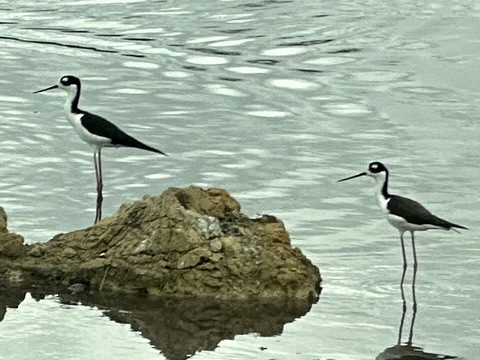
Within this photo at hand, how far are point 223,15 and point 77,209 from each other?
12.3 meters

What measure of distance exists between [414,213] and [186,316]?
7.81 ft

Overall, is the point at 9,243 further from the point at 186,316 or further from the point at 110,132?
the point at 110,132

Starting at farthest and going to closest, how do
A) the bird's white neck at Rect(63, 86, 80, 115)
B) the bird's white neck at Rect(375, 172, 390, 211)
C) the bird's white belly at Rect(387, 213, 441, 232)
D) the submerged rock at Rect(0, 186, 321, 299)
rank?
the bird's white neck at Rect(63, 86, 80, 115), the bird's white neck at Rect(375, 172, 390, 211), the bird's white belly at Rect(387, 213, 441, 232), the submerged rock at Rect(0, 186, 321, 299)

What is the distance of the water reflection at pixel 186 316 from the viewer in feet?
34.9

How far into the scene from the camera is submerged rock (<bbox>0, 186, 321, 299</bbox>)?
1148cm

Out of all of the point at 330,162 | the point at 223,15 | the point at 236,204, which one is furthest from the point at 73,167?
the point at 223,15

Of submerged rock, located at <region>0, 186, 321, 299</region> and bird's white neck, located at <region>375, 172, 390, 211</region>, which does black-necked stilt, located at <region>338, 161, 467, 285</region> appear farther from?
submerged rock, located at <region>0, 186, 321, 299</region>

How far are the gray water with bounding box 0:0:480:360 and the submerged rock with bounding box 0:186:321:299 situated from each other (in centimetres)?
34

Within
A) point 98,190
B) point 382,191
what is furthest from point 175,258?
point 98,190

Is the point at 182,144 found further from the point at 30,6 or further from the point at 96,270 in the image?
the point at 30,6

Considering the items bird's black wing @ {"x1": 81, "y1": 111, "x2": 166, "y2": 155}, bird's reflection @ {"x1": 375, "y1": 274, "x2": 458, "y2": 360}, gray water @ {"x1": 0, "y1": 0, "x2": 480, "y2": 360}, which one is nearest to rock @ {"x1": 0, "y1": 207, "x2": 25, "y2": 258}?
gray water @ {"x1": 0, "y1": 0, "x2": 480, "y2": 360}

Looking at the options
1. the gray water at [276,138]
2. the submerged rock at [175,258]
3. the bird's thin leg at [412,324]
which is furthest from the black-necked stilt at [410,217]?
the submerged rock at [175,258]

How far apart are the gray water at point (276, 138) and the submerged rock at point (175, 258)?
34cm

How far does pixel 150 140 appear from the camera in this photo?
17516mm
